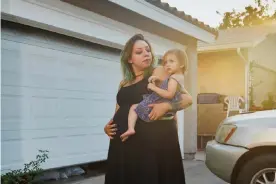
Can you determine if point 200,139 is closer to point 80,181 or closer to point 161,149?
point 80,181

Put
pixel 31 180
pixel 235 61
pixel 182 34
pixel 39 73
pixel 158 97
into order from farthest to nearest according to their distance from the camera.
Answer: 1. pixel 235 61
2. pixel 182 34
3. pixel 39 73
4. pixel 31 180
5. pixel 158 97

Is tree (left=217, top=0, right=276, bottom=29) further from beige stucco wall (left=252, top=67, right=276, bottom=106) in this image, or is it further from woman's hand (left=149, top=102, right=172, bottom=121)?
woman's hand (left=149, top=102, right=172, bottom=121)

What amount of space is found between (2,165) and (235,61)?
913 cm

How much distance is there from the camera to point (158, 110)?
310cm

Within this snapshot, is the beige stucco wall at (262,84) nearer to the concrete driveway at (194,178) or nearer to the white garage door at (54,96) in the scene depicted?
the concrete driveway at (194,178)

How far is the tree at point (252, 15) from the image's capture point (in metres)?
33.8

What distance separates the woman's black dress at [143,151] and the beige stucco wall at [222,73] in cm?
943

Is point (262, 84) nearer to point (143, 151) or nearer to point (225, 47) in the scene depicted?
point (225, 47)

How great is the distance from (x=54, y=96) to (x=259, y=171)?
281 cm

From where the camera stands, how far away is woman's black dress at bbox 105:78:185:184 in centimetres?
317

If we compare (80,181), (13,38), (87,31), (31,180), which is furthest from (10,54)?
(80,181)

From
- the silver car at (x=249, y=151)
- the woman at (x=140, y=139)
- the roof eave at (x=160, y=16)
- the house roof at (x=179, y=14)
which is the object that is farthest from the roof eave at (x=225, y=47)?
the woman at (x=140, y=139)

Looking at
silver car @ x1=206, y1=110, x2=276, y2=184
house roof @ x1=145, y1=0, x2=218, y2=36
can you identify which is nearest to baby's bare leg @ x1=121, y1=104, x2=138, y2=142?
silver car @ x1=206, y1=110, x2=276, y2=184

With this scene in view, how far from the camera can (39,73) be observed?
5.32 m
